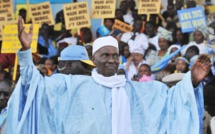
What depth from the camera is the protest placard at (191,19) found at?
11992 mm

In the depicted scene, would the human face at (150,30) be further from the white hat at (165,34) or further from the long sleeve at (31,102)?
the long sleeve at (31,102)

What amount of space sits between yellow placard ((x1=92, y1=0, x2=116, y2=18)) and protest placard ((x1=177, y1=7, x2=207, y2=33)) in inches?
48.2

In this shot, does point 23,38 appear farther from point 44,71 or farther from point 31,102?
point 44,71

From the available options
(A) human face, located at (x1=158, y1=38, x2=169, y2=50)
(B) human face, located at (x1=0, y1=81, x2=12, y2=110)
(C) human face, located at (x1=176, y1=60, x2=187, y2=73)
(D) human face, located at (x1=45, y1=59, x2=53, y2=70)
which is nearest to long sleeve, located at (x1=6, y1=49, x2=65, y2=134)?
(B) human face, located at (x1=0, y1=81, x2=12, y2=110)

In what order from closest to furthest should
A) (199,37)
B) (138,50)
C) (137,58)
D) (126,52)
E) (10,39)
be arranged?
(137,58), (199,37), (138,50), (126,52), (10,39)

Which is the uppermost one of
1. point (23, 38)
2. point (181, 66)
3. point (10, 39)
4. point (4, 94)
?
point (23, 38)

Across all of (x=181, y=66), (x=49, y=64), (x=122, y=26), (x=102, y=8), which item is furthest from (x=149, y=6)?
(x=181, y=66)

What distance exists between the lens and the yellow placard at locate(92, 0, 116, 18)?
40.1 feet

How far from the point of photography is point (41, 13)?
12883 millimetres

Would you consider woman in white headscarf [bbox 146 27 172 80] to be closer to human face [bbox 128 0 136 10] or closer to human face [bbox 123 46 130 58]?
human face [bbox 123 46 130 58]

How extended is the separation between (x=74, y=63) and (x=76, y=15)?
5833mm

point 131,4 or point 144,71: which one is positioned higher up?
point 131,4

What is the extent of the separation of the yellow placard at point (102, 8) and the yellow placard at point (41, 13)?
0.97 m

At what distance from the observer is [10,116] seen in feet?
18.5
